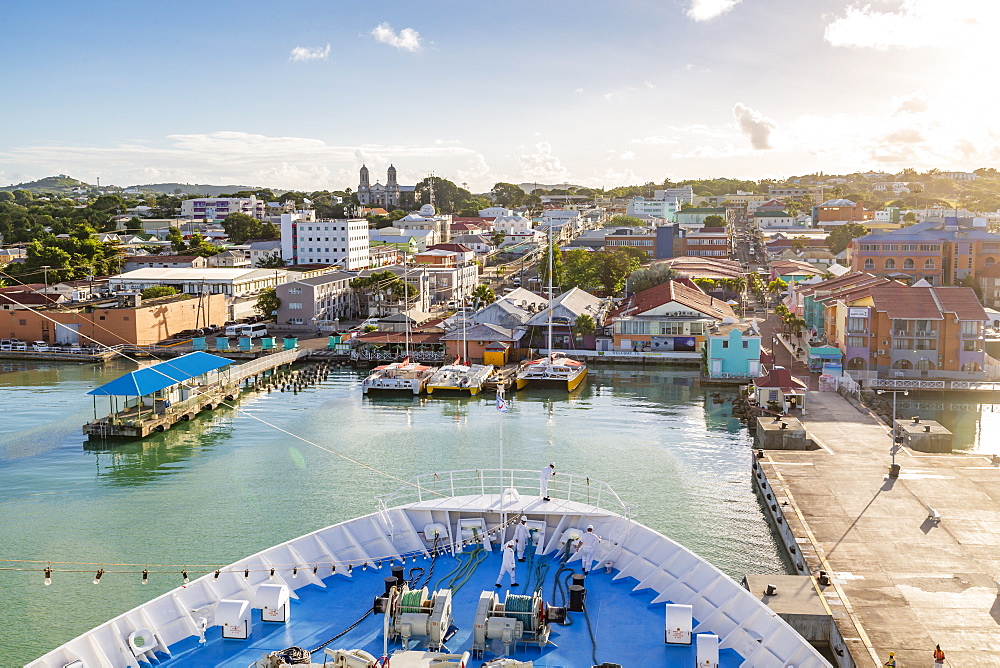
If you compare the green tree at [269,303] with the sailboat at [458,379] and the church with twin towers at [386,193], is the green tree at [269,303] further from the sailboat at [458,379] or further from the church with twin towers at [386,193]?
the church with twin towers at [386,193]

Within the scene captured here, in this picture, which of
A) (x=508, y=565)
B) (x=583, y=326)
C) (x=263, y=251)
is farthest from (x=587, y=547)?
(x=263, y=251)

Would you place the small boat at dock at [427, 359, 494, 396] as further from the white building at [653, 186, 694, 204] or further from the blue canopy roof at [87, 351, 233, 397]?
the white building at [653, 186, 694, 204]

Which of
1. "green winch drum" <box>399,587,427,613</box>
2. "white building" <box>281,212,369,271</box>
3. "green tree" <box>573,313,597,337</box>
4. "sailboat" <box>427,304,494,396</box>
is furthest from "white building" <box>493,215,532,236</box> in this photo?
"green winch drum" <box>399,587,427,613</box>

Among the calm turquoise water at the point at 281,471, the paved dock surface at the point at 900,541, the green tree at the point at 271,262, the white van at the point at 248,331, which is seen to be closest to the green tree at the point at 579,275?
the white van at the point at 248,331

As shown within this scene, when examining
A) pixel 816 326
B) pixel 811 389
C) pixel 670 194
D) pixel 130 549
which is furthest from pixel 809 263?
pixel 670 194

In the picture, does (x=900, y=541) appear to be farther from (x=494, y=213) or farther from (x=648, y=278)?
(x=494, y=213)
